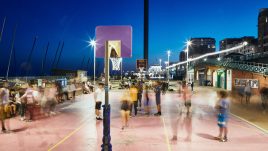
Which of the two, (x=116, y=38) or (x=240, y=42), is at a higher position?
(x=240, y=42)

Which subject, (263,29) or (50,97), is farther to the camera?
(263,29)

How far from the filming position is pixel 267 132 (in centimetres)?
1517

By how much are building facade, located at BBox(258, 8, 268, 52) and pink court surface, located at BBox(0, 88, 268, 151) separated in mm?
93634

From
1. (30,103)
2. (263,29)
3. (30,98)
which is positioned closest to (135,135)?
(30,98)

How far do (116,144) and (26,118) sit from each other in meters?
7.91

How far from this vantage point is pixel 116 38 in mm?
10047

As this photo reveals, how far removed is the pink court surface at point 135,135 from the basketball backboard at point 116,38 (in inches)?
139

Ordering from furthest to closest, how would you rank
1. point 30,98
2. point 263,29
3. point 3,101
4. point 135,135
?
point 263,29, point 30,98, point 3,101, point 135,135

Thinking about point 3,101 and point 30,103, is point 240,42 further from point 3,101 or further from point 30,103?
point 3,101

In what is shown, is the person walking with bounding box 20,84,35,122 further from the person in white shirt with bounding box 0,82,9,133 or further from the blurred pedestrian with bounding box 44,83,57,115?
the person in white shirt with bounding box 0,82,9,133

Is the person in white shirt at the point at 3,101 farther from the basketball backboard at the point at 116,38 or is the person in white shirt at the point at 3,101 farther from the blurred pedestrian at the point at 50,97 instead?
the basketball backboard at the point at 116,38

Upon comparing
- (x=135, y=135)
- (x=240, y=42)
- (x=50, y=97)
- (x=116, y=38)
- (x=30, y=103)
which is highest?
(x=240, y=42)

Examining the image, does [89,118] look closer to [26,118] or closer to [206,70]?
[26,118]

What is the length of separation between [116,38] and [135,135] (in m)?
5.51
